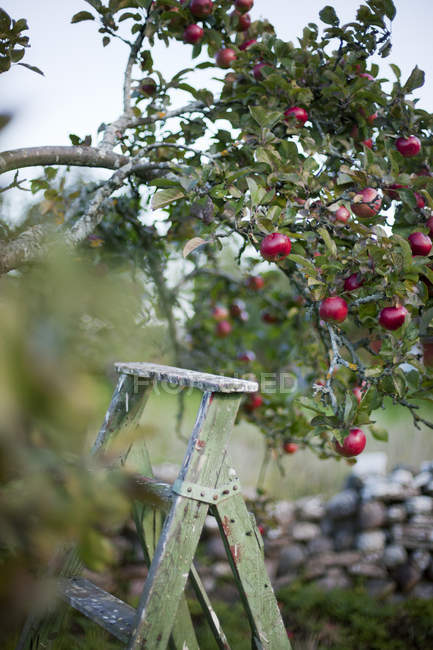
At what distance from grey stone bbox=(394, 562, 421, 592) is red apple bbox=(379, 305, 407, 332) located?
221 centimetres

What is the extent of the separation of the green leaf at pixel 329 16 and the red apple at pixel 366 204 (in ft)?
2.25

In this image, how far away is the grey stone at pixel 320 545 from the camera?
3.39 m

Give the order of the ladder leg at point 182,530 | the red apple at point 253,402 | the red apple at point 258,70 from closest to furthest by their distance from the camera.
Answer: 1. the ladder leg at point 182,530
2. the red apple at point 258,70
3. the red apple at point 253,402

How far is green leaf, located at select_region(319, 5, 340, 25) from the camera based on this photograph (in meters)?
1.74

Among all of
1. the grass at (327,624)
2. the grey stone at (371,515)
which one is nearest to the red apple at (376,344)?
the grass at (327,624)

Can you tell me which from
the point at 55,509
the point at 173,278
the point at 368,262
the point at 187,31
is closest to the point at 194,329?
the point at 173,278

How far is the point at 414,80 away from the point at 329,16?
Result: 384mm

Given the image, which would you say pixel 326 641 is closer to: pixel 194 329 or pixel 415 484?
pixel 415 484

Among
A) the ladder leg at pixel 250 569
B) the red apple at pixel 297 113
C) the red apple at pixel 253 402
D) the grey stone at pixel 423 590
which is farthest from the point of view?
the grey stone at pixel 423 590

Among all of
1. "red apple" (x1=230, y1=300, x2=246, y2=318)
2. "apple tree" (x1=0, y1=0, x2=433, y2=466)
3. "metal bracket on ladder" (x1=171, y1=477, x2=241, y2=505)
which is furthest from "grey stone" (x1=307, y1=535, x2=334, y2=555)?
"metal bracket on ladder" (x1=171, y1=477, x2=241, y2=505)

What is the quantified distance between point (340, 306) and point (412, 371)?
308 mm

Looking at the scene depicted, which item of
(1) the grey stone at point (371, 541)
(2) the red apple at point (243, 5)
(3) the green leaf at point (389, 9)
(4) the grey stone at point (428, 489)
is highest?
(2) the red apple at point (243, 5)

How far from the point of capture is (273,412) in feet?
9.14

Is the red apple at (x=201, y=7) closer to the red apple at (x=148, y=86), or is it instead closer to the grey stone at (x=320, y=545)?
the red apple at (x=148, y=86)
